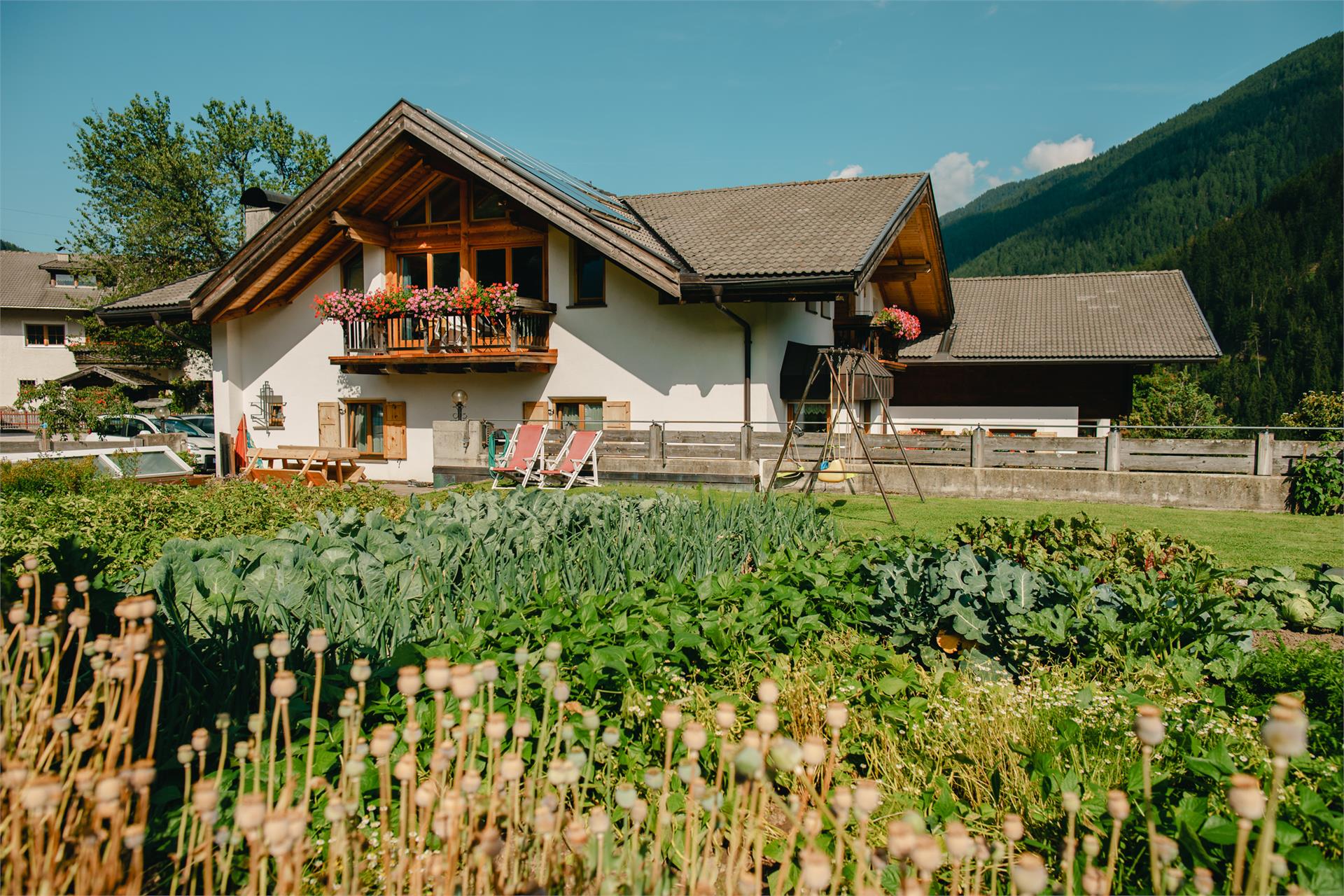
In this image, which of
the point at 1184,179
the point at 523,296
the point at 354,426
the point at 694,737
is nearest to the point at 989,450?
the point at 523,296

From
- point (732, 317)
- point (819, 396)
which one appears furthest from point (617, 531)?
point (819, 396)

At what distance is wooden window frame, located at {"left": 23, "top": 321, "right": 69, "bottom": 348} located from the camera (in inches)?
1966

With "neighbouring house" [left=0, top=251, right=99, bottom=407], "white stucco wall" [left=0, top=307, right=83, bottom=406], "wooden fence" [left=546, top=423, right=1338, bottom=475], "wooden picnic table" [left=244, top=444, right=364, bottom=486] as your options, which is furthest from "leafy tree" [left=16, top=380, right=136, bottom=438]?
"white stucco wall" [left=0, top=307, right=83, bottom=406]

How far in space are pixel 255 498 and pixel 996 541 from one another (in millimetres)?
7251

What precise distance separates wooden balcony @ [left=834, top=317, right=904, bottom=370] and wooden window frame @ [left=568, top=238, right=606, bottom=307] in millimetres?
6114

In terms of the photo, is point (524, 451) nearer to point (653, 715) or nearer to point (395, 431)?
point (395, 431)

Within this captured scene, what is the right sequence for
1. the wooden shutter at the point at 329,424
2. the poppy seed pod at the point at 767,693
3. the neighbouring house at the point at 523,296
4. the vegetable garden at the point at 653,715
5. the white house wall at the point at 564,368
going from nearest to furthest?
1. the poppy seed pod at the point at 767,693
2. the vegetable garden at the point at 653,715
3. the neighbouring house at the point at 523,296
4. the white house wall at the point at 564,368
5. the wooden shutter at the point at 329,424

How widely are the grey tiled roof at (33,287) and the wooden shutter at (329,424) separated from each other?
36.1m

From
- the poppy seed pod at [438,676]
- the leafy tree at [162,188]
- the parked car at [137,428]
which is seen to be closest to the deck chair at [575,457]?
the poppy seed pod at [438,676]

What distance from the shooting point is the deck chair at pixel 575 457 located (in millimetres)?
15281

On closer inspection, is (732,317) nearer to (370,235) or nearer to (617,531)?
(370,235)

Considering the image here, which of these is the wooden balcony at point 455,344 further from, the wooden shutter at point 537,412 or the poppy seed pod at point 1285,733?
the poppy seed pod at point 1285,733

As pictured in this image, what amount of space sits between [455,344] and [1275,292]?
68327 mm

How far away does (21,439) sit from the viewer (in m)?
30.7
